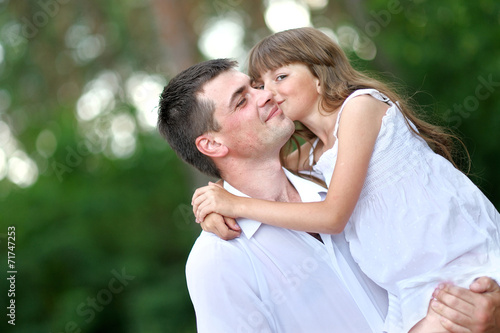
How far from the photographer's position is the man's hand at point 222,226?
90.9 inches

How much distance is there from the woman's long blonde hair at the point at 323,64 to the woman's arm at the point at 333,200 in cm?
28

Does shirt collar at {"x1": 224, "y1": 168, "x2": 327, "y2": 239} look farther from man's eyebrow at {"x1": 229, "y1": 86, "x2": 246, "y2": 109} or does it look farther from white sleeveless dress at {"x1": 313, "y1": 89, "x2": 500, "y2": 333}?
man's eyebrow at {"x1": 229, "y1": 86, "x2": 246, "y2": 109}

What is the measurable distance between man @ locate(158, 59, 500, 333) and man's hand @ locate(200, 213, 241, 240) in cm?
3

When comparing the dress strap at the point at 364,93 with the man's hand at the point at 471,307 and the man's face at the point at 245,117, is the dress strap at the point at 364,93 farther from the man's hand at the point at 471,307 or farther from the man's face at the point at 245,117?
the man's hand at the point at 471,307

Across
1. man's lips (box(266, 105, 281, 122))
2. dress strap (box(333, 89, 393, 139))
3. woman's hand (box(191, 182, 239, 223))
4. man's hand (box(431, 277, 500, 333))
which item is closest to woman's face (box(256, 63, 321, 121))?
man's lips (box(266, 105, 281, 122))

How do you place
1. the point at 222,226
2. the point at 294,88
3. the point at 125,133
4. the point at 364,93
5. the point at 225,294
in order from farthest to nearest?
the point at 125,133 < the point at 294,88 < the point at 364,93 < the point at 222,226 < the point at 225,294

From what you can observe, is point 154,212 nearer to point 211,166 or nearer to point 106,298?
point 106,298

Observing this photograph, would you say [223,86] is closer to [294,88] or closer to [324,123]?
[294,88]

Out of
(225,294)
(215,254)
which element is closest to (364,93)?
(215,254)

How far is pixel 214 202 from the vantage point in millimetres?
2357

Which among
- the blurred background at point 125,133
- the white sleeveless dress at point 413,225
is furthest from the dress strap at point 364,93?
the blurred background at point 125,133

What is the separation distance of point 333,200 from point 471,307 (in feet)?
2.26

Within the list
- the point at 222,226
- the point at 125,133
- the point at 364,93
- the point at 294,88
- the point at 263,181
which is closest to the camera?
the point at 222,226

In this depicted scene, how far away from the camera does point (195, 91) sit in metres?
2.67
